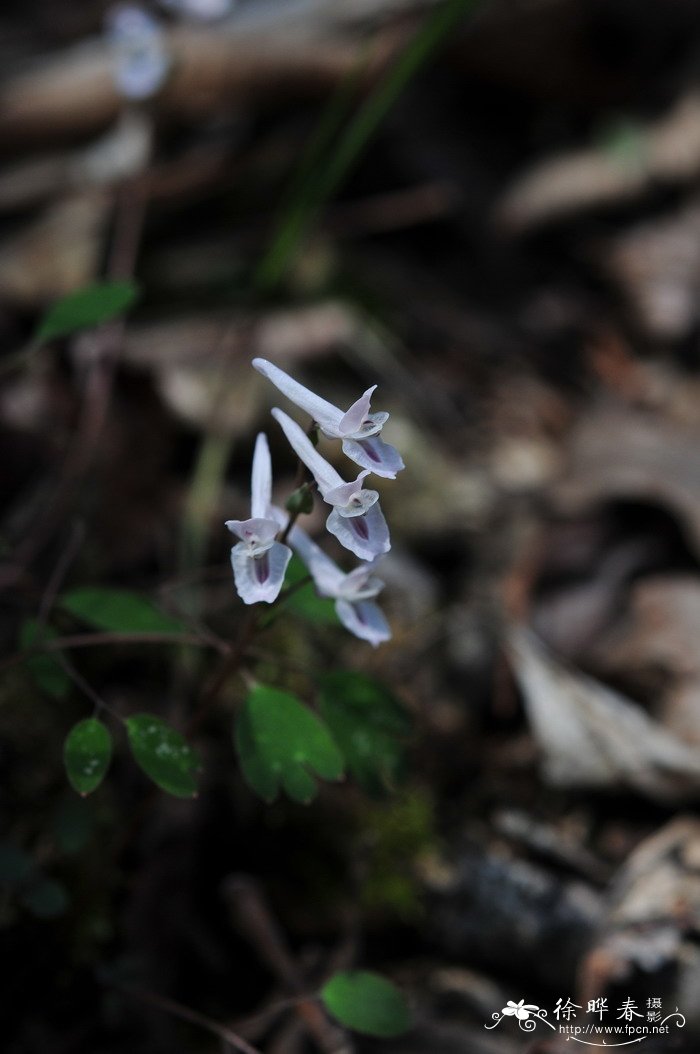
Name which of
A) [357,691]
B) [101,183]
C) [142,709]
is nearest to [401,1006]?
[357,691]

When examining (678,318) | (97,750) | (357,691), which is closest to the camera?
(97,750)

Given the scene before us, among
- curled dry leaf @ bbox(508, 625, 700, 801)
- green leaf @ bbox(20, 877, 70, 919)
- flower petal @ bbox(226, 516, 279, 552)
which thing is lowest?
green leaf @ bbox(20, 877, 70, 919)

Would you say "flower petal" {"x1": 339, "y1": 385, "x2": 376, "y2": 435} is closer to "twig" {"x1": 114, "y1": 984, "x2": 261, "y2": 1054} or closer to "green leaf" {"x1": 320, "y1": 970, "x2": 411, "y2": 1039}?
"green leaf" {"x1": 320, "y1": 970, "x2": 411, "y2": 1039}

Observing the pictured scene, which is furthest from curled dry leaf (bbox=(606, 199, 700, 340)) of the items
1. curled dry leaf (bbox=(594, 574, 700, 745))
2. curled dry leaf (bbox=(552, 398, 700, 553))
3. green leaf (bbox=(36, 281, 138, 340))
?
green leaf (bbox=(36, 281, 138, 340))

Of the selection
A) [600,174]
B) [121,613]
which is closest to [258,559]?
[121,613]

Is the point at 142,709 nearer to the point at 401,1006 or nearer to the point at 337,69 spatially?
the point at 401,1006

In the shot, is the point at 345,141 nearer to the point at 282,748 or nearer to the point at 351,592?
the point at 351,592
